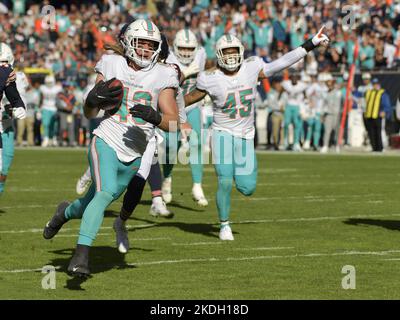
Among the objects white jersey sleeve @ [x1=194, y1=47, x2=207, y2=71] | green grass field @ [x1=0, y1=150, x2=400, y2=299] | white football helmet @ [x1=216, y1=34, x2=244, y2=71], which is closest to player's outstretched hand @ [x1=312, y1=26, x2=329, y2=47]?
white football helmet @ [x1=216, y1=34, x2=244, y2=71]

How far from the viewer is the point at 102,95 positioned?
7.79m

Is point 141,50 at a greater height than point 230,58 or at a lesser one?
greater

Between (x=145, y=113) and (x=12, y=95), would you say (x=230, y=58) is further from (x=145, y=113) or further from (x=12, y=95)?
(x=145, y=113)

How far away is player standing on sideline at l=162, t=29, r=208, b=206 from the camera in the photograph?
13.3m

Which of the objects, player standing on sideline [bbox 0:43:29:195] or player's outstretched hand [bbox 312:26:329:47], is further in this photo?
player standing on sideline [bbox 0:43:29:195]

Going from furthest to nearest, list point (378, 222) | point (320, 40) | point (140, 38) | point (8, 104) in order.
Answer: point (8, 104) → point (378, 222) → point (320, 40) → point (140, 38)

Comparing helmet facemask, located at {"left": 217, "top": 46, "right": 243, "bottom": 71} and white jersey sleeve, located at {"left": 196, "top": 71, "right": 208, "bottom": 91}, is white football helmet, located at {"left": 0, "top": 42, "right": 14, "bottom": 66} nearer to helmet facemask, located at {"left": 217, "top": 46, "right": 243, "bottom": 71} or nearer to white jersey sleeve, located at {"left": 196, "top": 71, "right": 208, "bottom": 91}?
white jersey sleeve, located at {"left": 196, "top": 71, "right": 208, "bottom": 91}

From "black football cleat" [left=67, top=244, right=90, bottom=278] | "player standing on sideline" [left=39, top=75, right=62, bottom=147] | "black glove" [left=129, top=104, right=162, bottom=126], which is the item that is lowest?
"player standing on sideline" [left=39, top=75, right=62, bottom=147]

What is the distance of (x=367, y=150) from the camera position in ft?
85.6

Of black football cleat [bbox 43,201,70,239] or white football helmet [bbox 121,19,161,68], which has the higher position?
white football helmet [bbox 121,19,161,68]

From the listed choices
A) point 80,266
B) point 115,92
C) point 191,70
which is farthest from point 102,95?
point 191,70

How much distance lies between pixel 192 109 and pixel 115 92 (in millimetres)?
5748

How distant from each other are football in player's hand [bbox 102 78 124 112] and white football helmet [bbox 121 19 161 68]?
13.0 inches
